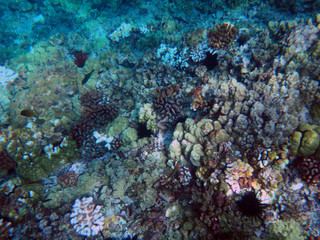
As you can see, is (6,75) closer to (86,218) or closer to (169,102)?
(86,218)

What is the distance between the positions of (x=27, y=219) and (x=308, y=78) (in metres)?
8.97

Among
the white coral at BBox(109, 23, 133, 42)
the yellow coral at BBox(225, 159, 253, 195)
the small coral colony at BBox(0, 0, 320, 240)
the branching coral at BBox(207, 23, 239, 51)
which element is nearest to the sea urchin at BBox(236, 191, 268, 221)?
the small coral colony at BBox(0, 0, 320, 240)

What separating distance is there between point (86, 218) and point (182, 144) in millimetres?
3420

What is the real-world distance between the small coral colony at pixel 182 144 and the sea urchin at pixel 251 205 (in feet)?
0.07

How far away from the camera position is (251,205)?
3.51m

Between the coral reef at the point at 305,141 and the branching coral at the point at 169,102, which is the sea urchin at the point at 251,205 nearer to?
the coral reef at the point at 305,141

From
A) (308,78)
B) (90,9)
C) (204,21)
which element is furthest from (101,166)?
(90,9)

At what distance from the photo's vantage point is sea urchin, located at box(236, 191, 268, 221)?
11.4 feet

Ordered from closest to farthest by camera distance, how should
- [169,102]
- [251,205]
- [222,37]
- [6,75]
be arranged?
[251,205] < [169,102] < [222,37] < [6,75]

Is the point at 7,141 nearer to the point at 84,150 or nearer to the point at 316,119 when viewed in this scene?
the point at 84,150

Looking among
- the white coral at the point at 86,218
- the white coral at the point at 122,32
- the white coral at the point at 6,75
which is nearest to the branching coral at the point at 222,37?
the white coral at the point at 122,32

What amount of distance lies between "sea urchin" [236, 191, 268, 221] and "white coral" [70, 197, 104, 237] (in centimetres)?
367

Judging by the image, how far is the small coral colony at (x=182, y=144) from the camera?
12.5 feet

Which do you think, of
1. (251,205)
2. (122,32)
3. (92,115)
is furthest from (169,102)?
(122,32)
